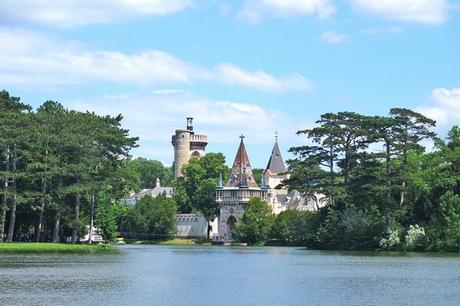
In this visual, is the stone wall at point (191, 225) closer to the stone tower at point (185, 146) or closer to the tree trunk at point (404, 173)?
the stone tower at point (185, 146)

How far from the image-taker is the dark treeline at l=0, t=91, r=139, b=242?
71688 mm

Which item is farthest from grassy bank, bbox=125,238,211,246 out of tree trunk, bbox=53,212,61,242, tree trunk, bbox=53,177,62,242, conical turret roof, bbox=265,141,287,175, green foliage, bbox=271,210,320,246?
tree trunk, bbox=53,212,61,242

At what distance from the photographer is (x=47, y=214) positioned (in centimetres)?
7956

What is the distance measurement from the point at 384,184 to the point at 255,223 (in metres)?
43.3

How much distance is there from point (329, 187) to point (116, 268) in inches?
1483

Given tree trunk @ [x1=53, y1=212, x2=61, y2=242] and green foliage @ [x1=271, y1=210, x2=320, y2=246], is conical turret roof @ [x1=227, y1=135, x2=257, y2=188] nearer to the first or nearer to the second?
green foliage @ [x1=271, y1=210, x2=320, y2=246]

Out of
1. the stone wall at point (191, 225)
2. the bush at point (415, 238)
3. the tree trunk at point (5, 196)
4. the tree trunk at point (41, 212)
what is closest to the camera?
the tree trunk at point (5, 196)

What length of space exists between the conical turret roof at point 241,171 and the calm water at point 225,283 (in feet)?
262

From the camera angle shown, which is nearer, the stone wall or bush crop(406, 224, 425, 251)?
bush crop(406, 224, 425, 251)

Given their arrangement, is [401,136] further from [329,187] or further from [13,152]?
[13,152]

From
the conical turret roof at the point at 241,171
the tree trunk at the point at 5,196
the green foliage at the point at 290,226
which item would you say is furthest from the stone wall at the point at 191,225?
the tree trunk at the point at 5,196

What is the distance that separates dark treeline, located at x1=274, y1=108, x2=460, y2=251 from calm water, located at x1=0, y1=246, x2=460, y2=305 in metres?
21.6

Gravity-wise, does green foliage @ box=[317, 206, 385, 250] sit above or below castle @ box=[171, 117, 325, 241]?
below

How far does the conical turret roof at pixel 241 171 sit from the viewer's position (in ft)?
446
